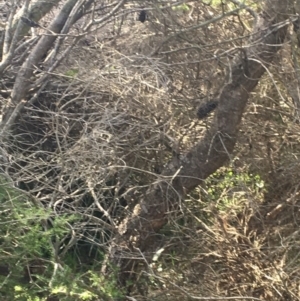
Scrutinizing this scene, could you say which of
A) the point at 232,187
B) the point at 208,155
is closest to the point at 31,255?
the point at 208,155

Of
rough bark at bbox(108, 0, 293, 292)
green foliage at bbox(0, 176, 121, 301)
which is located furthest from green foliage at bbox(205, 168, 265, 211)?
green foliage at bbox(0, 176, 121, 301)

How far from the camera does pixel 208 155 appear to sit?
3828 millimetres

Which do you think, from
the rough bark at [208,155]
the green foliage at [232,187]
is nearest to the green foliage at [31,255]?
the rough bark at [208,155]

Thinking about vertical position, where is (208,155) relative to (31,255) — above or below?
above

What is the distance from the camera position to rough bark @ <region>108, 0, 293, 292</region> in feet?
11.8

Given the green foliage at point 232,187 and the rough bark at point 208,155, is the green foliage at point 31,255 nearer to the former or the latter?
the rough bark at point 208,155

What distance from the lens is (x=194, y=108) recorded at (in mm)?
4105

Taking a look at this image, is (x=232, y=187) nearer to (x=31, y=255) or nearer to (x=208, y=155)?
(x=208, y=155)

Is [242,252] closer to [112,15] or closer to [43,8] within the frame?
[112,15]

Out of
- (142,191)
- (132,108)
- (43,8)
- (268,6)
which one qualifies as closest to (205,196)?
(142,191)

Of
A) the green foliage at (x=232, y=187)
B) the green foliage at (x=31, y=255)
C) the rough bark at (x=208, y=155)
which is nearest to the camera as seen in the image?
the green foliage at (x=31, y=255)

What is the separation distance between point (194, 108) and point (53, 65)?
1077mm

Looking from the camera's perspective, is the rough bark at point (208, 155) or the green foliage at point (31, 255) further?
the rough bark at point (208, 155)

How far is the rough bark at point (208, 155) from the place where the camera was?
360 cm
